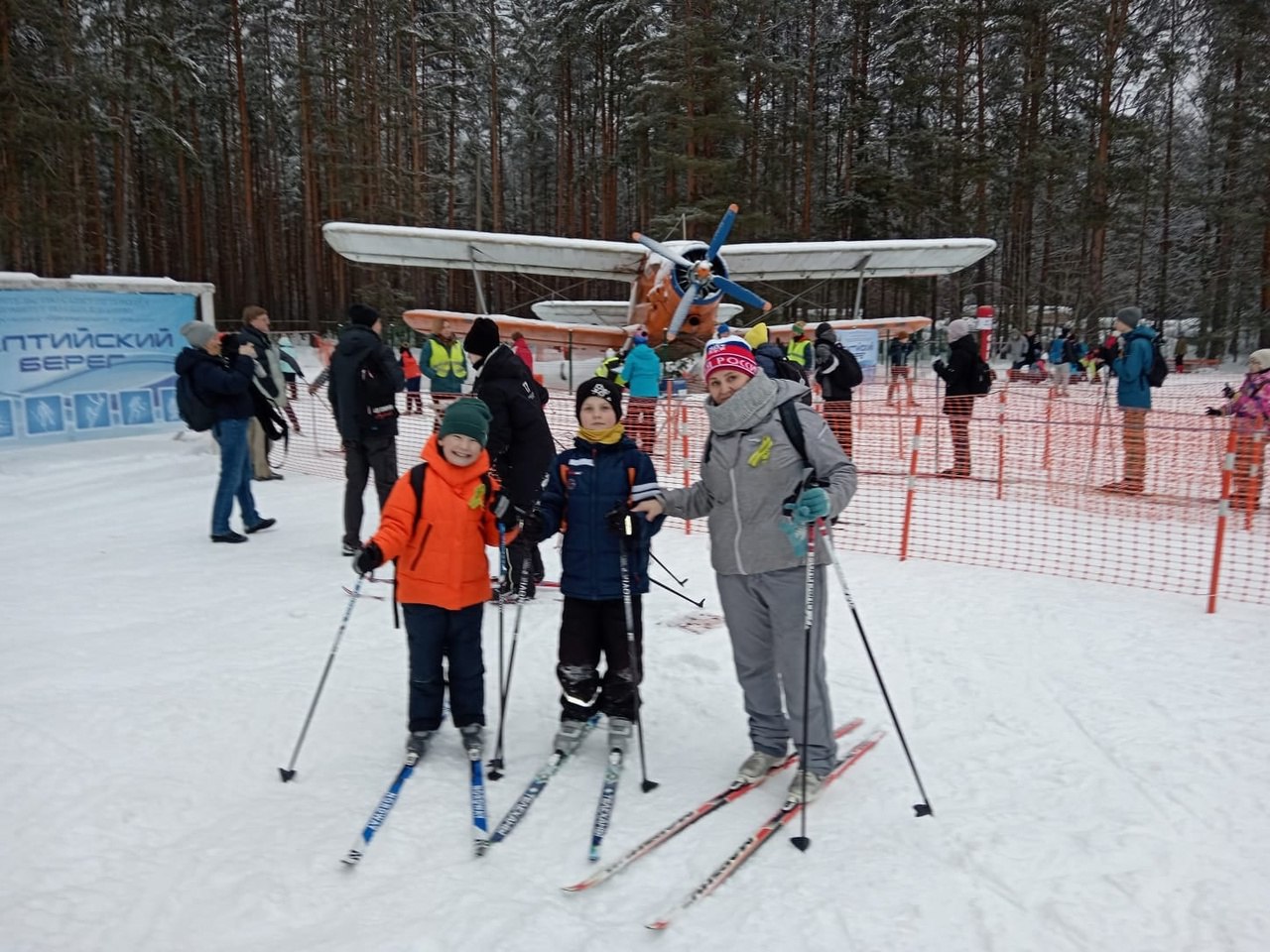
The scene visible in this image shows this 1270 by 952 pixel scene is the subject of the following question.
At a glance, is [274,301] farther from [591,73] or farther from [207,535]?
[207,535]

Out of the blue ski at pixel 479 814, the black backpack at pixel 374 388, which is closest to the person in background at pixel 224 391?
the black backpack at pixel 374 388

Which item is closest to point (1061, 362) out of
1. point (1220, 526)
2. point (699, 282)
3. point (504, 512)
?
point (699, 282)

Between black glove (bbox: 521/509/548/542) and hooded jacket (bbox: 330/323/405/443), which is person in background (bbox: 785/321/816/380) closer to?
hooded jacket (bbox: 330/323/405/443)

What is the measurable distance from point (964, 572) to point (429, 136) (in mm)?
30608

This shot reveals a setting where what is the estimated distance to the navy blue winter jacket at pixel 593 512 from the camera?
3.32 m

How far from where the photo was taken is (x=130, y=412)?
10492 millimetres

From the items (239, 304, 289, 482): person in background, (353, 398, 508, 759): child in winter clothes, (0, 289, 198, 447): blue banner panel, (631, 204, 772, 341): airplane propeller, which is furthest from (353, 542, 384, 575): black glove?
(631, 204, 772, 341): airplane propeller

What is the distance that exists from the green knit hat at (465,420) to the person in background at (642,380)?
7.05 metres

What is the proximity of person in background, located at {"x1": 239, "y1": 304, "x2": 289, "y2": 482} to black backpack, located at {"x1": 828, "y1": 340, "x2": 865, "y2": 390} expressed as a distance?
666cm

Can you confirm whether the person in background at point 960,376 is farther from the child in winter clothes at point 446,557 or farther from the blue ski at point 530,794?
the child in winter clothes at point 446,557

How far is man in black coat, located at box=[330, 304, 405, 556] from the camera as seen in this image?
19.0ft

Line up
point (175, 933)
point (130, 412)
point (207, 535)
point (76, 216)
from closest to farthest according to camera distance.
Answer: point (175, 933), point (207, 535), point (130, 412), point (76, 216)

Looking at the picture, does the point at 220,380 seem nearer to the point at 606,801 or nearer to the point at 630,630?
the point at 630,630

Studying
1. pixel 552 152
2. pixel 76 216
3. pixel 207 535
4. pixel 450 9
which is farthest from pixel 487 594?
pixel 552 152
